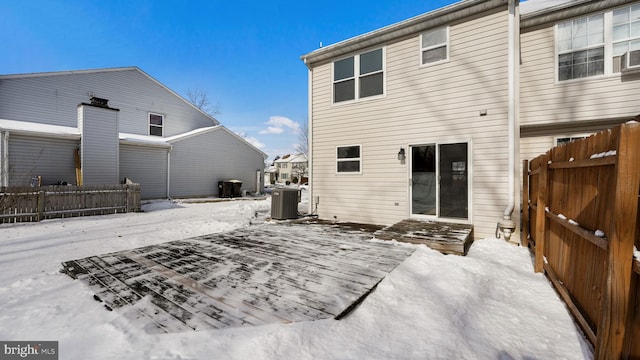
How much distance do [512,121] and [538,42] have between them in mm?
2871

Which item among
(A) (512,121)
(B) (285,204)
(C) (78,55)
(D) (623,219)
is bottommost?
(B) (285,204)

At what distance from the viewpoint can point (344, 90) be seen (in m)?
7.64

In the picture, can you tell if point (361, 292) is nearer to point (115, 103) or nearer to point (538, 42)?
point (538, 42)

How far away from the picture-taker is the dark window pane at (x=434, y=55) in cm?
615

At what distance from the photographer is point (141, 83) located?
51.1 ft

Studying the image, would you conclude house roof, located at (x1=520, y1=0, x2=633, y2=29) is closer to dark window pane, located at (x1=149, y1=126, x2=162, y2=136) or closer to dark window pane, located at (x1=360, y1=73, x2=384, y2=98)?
dark window pane, located at (x1=360, y1=73, x2=384, y2=98)

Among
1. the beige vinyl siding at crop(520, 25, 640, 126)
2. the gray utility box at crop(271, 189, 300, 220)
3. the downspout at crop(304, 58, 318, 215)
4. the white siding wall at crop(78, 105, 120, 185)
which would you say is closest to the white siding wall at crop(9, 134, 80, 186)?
the white siding wall at crop(78, 105, 120, 185)

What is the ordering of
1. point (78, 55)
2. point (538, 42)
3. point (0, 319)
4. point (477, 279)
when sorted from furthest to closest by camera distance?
point (78, 55) < point (538, 42) < point (477, 279) < point (0, 319)

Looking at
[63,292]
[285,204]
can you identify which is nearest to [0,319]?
[63,292]

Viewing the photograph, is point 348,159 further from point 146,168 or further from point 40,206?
point 146,168

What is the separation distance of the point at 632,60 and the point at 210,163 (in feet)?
57.2

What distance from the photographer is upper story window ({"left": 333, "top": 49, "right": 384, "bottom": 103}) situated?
279 inches

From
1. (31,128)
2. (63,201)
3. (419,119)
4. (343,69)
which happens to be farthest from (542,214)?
(31,128)

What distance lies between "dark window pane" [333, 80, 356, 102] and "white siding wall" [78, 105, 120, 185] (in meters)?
9.73
